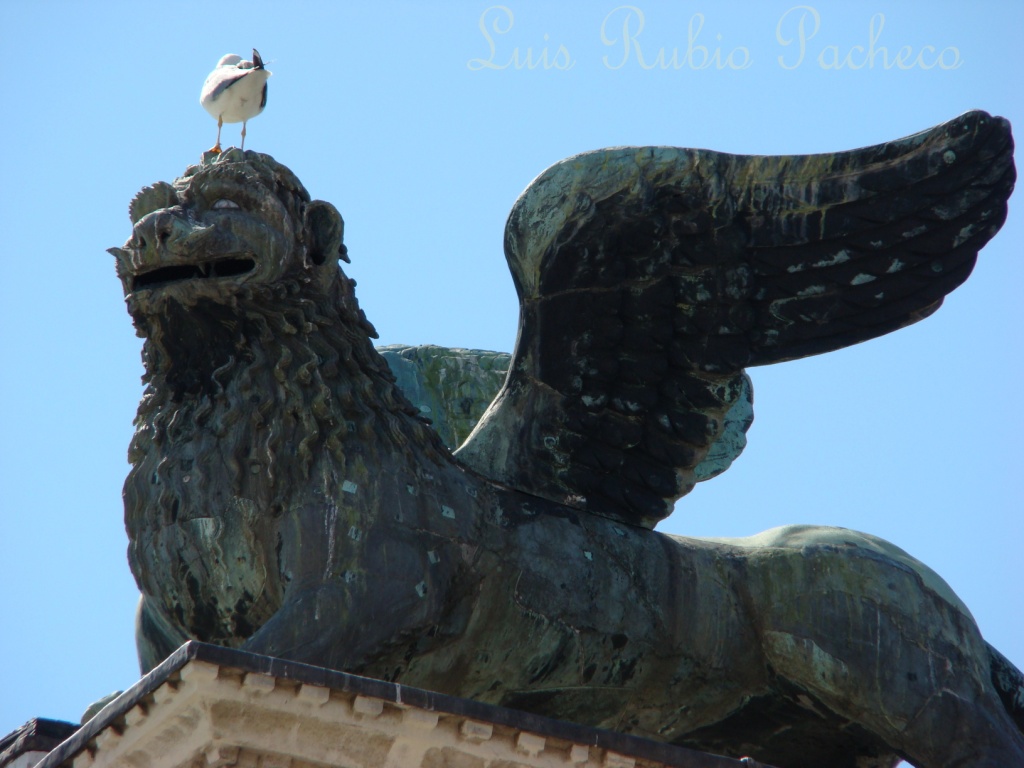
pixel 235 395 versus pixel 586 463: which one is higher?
pixel 235 395

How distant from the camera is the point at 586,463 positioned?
12609 mm

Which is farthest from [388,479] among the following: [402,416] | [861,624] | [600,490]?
[861,624]

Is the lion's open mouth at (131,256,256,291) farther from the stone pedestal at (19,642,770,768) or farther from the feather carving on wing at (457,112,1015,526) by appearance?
the stone pedestal at (19,642,770,768)

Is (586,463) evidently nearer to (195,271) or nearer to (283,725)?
(195,271)

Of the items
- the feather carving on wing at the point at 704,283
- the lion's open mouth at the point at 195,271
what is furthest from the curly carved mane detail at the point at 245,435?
the feather carving on wing at the point at 704,283

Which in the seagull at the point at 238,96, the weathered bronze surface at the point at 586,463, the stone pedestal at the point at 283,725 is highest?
the seagull at the point at 238,96

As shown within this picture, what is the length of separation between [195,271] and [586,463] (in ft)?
6.87

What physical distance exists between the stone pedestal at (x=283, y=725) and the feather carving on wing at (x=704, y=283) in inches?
80.4

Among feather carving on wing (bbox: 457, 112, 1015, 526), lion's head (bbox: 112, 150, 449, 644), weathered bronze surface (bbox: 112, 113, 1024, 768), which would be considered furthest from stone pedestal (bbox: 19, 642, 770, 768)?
A: feather carving on wing (bbox: 457, 112, 1015, 526)

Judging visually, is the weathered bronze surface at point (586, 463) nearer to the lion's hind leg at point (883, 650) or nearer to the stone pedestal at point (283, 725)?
the lion's hind leg at point (883, 650)

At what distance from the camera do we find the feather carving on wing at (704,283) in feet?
41.2

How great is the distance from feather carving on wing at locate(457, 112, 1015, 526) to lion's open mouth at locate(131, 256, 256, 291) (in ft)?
4.43

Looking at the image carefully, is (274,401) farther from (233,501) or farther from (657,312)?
(657,312)

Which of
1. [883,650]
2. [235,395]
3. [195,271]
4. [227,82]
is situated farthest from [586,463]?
[227,82]
